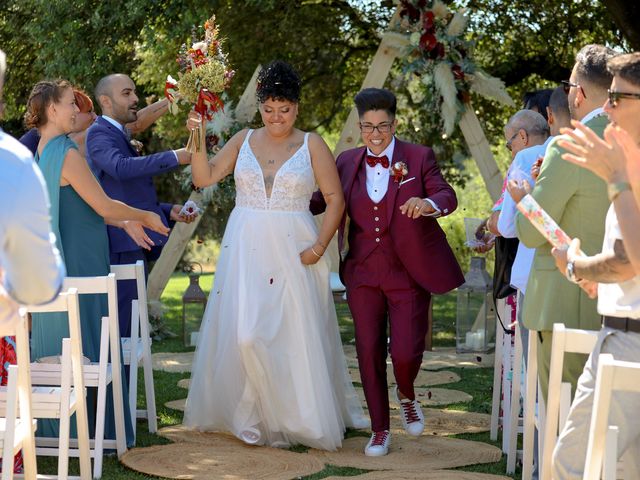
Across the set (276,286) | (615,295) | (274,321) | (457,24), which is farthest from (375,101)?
(457,24)

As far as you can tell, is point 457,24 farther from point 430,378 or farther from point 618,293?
point 618,293

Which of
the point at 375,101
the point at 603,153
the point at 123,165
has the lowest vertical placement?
the point at 603,153

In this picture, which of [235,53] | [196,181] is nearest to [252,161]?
[196,181]

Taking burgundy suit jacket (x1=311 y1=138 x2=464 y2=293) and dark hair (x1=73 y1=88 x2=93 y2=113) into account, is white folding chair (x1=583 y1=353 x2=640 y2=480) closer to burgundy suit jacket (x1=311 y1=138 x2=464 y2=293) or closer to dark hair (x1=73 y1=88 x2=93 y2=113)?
burgundy suit jacket (x1=311 y1=138 x2=464 y2=293)

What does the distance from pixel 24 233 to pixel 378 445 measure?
3.68 metres

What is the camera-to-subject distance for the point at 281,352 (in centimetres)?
620

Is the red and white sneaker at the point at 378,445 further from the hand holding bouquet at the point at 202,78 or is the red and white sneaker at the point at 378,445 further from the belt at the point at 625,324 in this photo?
the belt at the point at 625,324

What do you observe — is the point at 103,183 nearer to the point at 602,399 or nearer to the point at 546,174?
the point at 546,174

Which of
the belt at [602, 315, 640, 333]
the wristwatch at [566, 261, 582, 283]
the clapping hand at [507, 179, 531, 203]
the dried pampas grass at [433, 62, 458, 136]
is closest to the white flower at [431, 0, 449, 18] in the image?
the dried pampas grass at [433, 62, 458, 136]

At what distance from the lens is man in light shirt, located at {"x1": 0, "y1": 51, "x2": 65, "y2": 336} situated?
266 cm

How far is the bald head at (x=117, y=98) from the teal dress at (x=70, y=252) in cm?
97

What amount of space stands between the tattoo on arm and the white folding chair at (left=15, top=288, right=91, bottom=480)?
209cm

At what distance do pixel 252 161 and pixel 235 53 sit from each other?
17.0 feet

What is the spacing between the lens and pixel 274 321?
6.20 meters
